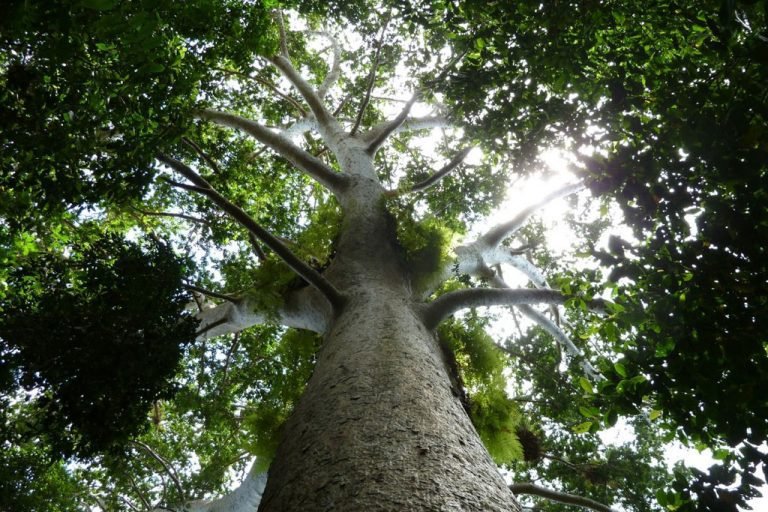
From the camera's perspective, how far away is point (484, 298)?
3791mm

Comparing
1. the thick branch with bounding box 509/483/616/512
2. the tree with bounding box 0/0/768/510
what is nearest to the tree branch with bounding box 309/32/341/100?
the tree with bounding box 0/0/768/510

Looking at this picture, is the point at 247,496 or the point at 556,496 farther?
the point at 247,496

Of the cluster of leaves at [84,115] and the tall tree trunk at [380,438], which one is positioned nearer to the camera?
the tall tree trunk at [380,438]

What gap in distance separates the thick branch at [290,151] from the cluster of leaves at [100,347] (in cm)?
223

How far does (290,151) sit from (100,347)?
3.68 m

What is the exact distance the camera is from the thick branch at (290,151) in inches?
214

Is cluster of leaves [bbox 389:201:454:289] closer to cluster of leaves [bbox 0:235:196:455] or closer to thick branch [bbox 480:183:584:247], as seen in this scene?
thick branch [bbox 480:183:584:247]

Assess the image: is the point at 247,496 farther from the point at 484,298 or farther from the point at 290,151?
the point at 290,151

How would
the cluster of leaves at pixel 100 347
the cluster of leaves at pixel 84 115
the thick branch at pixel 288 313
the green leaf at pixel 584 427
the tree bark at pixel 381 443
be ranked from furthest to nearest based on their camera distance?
the thick branch at pixel 288 313 → the cluster of leaves at pixel 100 347 → the cluster of leaves at pixel 84 115 → the green leaf at pixel 584 427 → the tree bark at pixel 381 443

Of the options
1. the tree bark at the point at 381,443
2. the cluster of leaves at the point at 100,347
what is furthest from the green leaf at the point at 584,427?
the cluster of leaves at the point at 100,347

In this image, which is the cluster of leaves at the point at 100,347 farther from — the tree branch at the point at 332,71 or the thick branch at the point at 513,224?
the tree branch at the point at 332,71

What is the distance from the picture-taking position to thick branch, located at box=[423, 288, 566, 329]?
3521 mm

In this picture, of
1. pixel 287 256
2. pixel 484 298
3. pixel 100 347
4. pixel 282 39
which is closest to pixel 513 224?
pixel 484 298

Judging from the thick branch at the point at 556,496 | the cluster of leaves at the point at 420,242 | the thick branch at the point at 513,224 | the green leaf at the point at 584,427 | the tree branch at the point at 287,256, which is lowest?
the green leaf at the point at 584,427
